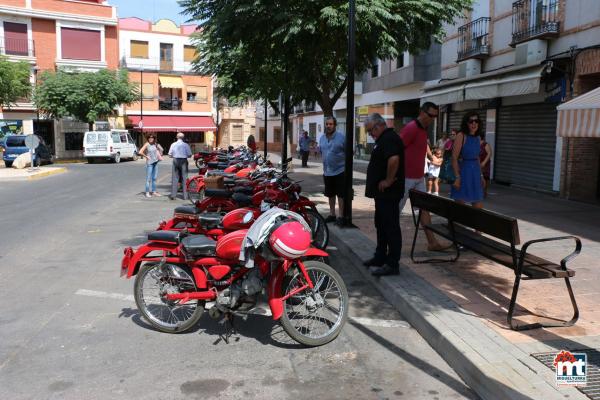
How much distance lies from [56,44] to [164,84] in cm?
927

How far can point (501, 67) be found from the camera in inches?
616

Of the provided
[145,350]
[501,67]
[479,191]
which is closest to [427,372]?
[145,350]

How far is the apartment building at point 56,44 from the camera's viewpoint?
37500 mm

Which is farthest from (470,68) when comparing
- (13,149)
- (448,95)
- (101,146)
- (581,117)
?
(13,149)

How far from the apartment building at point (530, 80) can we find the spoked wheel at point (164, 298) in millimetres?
10824

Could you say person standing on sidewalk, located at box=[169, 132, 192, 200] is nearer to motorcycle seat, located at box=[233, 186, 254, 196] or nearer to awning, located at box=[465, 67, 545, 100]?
motorcycle seat, located at box=[233, 186, 254, 196]

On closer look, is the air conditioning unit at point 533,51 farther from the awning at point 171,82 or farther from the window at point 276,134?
the window at point 276,134

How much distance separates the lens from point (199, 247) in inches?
174

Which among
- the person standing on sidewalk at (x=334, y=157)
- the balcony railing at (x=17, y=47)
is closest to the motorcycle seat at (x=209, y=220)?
the person standing on sidewalk at (x=334, y=157)

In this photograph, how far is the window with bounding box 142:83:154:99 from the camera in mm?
46188

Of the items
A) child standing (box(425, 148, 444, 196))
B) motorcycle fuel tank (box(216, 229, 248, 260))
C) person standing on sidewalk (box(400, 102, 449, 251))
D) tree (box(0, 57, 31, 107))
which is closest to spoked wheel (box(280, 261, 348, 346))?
motorcycle fuel tank (box(216, 229, 248, 260))

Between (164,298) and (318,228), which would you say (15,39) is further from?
(164,298)

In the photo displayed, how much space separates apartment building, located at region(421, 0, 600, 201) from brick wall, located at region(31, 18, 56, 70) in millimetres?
31531

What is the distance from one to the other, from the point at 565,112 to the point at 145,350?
6.58m
